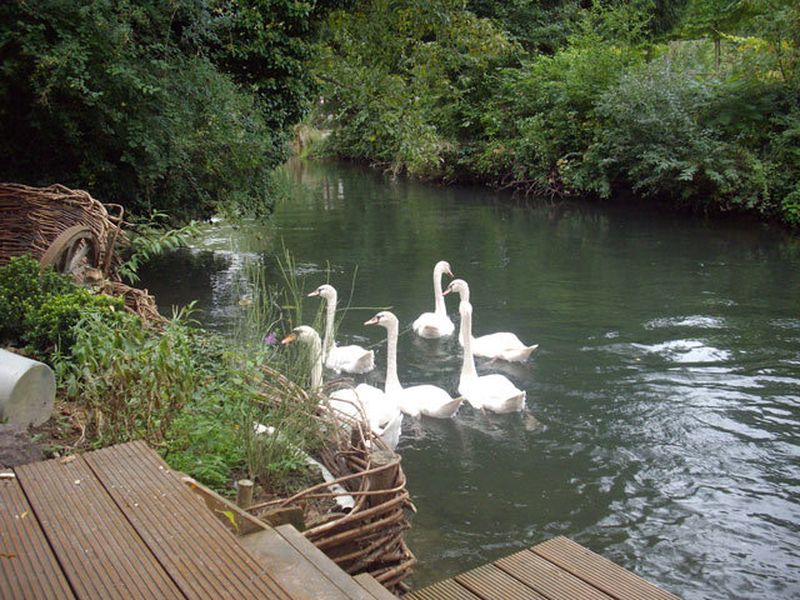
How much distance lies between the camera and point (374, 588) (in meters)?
2.80

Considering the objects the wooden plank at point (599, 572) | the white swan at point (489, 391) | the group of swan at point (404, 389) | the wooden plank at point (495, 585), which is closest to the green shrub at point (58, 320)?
the group of swan at point (404, 389)

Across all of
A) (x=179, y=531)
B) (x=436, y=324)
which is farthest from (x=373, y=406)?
(x=179, y=531)

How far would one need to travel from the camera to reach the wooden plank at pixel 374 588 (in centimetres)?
259

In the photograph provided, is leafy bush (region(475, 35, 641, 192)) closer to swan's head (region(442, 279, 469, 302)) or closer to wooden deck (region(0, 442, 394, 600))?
swan's head (region(442, 279, 469, 302))

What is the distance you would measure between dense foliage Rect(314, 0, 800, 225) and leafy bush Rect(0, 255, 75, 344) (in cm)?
722

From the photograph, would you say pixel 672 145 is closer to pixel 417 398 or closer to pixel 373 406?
pixel 417 398

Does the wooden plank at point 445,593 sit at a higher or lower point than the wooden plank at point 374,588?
lower

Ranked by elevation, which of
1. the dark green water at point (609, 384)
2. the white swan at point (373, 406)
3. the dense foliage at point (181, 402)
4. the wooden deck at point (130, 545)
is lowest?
the dark green water at point (609, 384)

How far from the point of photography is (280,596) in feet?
6.40

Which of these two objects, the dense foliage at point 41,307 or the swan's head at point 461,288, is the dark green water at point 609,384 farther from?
the dense foliage at point 41,307

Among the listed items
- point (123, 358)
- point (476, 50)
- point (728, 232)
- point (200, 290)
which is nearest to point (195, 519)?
point (123, 358)

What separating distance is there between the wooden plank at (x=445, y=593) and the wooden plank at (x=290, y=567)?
1004 mm

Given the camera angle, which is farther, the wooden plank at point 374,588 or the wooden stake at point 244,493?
the wooden stake at point 244,493

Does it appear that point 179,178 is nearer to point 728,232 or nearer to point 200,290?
point 200,290
